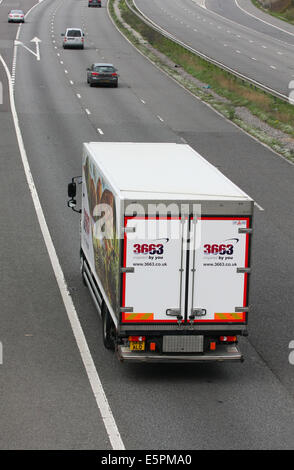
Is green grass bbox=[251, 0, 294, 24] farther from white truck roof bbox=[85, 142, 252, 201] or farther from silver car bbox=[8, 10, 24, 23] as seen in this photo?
white truck roof bbox=[85, 142, 252, 201]

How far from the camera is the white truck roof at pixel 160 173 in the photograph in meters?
13.0

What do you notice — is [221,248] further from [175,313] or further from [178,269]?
[175,313]

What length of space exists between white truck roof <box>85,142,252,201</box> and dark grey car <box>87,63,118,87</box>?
1379 inches

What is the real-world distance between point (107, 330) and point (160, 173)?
8.88 ft

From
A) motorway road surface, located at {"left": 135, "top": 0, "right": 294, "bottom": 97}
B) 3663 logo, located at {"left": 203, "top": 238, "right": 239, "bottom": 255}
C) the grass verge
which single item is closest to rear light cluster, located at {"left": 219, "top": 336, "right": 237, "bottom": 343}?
3663 logo, located at {"left": 203, "top": 238, "right": 239, "bottom": 255}

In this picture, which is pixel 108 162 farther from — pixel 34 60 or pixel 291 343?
pixel 34 60

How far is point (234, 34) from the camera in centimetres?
8119

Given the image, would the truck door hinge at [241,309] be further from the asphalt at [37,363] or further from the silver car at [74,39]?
the silver car at [74,39]

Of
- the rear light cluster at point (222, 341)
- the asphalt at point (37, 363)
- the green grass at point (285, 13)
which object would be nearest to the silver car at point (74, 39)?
the green grass at point (285, 13)

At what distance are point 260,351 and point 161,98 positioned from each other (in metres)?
34.6

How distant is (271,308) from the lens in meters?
16.8

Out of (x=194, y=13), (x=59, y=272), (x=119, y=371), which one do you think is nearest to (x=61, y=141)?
(x=59, y=272)

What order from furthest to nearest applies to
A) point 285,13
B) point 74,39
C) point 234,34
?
point 285,13 < point 234,34 < point 74,39

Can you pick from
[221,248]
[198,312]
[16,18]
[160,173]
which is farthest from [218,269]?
[16,18]
